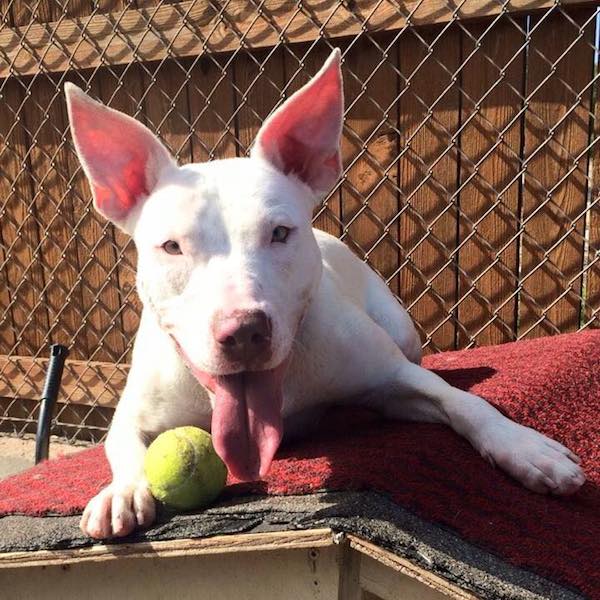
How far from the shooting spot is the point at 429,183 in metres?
3.48

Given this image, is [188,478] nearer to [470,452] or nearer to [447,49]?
[470,452]

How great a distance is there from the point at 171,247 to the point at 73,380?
2.94m

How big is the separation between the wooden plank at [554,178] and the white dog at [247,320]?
1.43 meters

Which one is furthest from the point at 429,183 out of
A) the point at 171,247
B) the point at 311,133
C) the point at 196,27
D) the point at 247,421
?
the point at 247,421

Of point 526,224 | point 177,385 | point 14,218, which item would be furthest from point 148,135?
point 14,218

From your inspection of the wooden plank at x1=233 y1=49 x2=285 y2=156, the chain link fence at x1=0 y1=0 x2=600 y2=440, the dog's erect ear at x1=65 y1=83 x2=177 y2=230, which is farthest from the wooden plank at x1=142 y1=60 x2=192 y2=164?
the dog's erect ear at x1=65 y1=83 x2=177 y2=230

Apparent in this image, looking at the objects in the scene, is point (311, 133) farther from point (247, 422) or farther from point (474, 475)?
point (474, 475)

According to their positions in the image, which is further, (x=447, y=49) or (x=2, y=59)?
(x=2, y=59)

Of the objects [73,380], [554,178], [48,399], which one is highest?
[554,178]

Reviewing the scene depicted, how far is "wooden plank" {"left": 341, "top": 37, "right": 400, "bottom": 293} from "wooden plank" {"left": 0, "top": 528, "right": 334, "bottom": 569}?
2.35m

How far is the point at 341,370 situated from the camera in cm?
208

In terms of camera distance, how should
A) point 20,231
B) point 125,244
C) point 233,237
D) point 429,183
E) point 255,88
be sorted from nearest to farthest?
point 233,237, point 429,183, point 255,88, point 125,244, point 20,231

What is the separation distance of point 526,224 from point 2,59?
3.15 m

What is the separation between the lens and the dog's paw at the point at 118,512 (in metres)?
1.58
